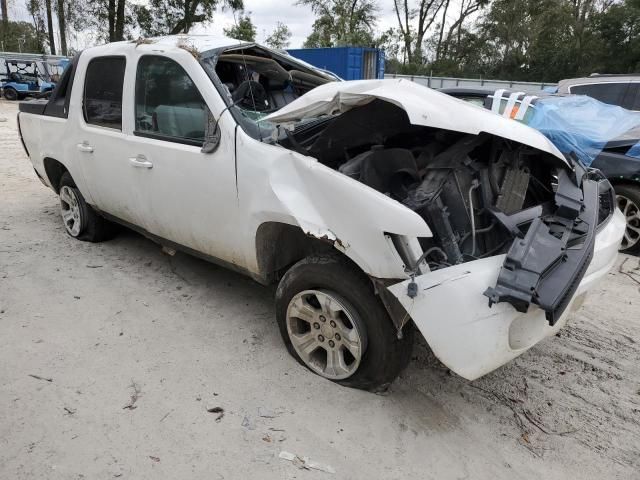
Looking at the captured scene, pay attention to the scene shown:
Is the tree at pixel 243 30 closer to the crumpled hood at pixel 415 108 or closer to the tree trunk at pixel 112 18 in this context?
the tree trunk at pixel 112 18

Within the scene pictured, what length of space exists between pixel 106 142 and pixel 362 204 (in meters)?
2.54

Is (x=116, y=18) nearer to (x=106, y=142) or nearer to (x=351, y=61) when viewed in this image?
(x=351, y=61)

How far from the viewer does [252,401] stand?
2.66m

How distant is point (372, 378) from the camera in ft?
8.50

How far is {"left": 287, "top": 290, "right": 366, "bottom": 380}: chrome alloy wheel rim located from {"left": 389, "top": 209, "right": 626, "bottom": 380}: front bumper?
1.46 feet

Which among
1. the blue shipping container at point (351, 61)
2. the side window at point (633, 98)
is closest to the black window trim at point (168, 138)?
the side window at point (633, 98)

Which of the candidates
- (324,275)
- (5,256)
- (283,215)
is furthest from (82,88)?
(324,275)

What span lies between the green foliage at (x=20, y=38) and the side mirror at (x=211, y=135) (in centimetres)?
3863

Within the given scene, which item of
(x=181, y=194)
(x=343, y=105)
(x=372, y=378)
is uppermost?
(x=343, y=105)

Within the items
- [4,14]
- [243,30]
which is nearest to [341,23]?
[243,30]

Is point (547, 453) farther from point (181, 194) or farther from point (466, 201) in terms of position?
point (181, 194)

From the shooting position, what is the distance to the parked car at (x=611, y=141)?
475 cm

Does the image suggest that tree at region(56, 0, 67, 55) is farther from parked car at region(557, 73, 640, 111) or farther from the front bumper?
the front bumper

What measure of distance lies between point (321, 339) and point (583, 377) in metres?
1.61
